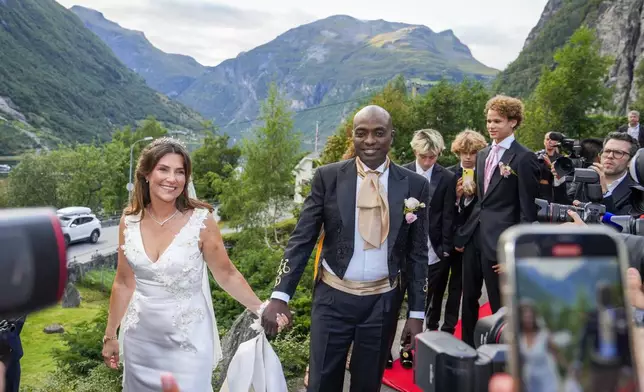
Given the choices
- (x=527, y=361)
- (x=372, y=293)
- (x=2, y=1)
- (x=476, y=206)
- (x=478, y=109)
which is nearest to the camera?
(x=527, y=361)

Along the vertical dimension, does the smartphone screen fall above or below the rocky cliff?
below

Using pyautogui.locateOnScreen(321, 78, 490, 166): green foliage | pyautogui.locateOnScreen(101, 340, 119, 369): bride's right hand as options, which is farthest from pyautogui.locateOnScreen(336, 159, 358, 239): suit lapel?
pyautogui.locateOnScreen(321, 78, 490, 166): green foliage

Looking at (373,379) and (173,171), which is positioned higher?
(173,171)

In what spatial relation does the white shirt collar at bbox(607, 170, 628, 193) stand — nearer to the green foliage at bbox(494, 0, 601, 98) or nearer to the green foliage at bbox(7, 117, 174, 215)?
the green foliage at bbox(7, 117, 174, 215)

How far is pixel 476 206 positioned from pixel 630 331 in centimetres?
391

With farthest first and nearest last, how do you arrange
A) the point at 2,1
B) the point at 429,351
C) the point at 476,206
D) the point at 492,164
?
the point at 2,1, the point at 476,206, the point at 492,164, the point at 429,351

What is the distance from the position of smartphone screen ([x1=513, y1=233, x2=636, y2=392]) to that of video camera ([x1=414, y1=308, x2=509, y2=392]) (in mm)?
243

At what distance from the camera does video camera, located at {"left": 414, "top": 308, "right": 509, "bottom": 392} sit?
4.28 feet

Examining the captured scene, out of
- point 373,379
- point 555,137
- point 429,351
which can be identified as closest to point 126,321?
point 373,379

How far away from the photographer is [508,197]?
4.50 m

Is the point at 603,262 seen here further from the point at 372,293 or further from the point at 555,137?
the point at 555,137

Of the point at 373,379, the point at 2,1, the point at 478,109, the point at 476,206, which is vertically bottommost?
the point at 373,379

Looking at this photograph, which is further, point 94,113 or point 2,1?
point 2,1

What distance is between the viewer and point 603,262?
1152 millimetres
